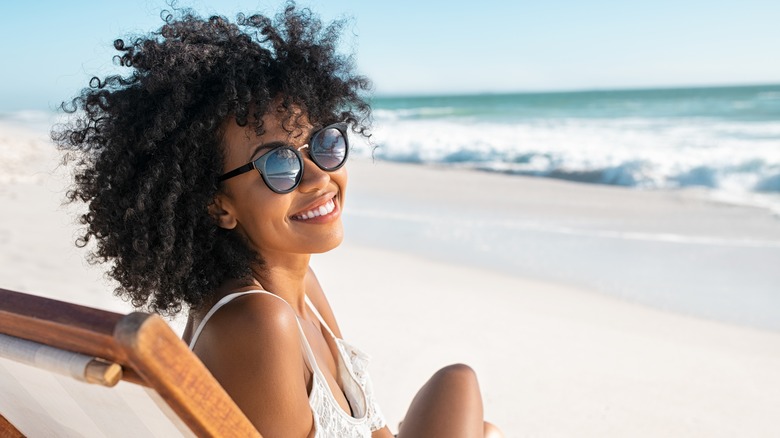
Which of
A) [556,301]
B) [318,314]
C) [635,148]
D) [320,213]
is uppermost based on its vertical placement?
[320,213]

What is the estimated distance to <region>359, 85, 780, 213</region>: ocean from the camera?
1372cm

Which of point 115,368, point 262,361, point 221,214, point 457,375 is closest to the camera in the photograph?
point 115,368

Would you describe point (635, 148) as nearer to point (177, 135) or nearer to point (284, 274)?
point (284, 274)

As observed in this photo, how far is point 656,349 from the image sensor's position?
15.6 ft

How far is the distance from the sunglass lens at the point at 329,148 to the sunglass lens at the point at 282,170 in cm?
7

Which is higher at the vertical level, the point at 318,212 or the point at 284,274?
the point at 318,212

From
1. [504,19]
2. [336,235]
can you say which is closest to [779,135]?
[336,235]

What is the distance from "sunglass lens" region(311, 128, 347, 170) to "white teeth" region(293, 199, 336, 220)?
4.1 inches

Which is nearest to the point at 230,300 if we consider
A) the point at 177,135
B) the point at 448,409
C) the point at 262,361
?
the point at 262,361

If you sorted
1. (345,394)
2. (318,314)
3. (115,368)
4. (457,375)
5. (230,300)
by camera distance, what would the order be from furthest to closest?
(457,375)
(318,314)
(345,394)
(230,300)
(115,368)

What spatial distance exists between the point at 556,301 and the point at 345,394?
3717 millimetres

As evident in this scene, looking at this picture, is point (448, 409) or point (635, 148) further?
point (635, 148)

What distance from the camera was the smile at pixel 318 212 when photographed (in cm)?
213

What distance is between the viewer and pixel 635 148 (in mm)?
18016
